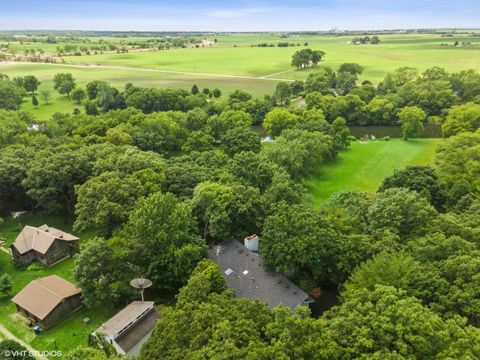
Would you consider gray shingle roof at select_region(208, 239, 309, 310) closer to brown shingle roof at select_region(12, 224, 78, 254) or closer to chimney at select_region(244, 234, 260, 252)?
chimney at select_region(244, 234, 260, 252)

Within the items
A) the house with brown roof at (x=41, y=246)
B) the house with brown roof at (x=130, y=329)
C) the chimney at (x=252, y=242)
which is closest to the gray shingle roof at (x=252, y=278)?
the chimney at (x=252, y=242)

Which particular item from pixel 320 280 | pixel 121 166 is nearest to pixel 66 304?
pixel 121 166

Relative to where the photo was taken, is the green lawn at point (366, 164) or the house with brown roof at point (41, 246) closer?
the house with brown roof at point (41, 246)

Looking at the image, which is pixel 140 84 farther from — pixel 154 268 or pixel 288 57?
pixel 154 268

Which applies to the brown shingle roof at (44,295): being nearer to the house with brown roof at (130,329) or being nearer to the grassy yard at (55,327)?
the grassy yard at (55,327)

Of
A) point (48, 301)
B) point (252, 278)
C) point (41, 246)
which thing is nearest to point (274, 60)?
point (41, 246)

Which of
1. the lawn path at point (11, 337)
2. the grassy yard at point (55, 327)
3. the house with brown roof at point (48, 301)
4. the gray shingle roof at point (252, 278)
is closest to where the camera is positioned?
the lawn path at point (11, 337)

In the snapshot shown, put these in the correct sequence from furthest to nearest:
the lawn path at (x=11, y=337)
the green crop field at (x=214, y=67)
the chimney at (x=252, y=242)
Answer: the green crop field at (x=214, y=67) → the chimney at (x=252, y=242) → the lawn path at (x=11, y=337)
